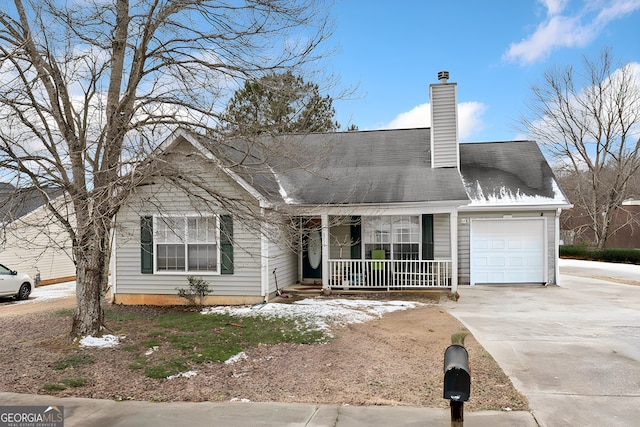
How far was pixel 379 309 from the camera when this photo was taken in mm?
10891

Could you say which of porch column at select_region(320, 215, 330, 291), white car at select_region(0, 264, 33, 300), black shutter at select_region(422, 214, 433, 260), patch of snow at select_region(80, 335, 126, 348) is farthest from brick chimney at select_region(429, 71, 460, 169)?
white car at select_region(0, 264, 33, 300)

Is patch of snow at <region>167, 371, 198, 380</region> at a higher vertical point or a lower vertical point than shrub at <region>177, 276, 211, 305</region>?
lower

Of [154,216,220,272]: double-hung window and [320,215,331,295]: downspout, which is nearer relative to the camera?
[154,216,220,272]: double-hung window

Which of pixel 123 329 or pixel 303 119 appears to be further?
pixel 123 329

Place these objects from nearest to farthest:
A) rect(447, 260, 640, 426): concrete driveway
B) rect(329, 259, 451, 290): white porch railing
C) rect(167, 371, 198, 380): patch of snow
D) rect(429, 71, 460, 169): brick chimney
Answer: rect(447, 260, 640, 426): concrete driveway, rect(167, 371, 198, 380): patch of snow, rect(329, 259, 451, 290): white porch railing, rect(429, 71, 460, 169): brick chimney

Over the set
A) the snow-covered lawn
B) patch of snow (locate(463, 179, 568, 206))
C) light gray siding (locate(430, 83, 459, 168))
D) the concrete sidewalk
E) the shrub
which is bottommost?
the snow-covered lawn

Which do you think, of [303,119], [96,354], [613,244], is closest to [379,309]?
[303,119]

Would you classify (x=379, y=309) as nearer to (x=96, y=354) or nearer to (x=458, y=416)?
(x=96, y=354)

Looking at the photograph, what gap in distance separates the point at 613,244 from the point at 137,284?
32813mm

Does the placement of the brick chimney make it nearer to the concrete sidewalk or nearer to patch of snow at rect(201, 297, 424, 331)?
patch of snow at rect(201, 297, 424, 331)

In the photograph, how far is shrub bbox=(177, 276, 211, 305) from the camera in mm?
11781

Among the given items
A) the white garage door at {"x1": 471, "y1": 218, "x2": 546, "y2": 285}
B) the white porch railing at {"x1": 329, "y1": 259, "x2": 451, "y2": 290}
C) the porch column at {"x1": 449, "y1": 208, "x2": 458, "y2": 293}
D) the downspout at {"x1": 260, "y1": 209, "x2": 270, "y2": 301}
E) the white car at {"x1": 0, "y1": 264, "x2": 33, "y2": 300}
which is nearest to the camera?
the downspout at {"x1": 260, "y1": 209, "x2": 270, "y2": 301}

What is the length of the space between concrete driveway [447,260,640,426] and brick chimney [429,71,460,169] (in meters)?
3.98

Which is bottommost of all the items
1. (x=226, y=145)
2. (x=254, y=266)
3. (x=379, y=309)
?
(x=379, y=309)
